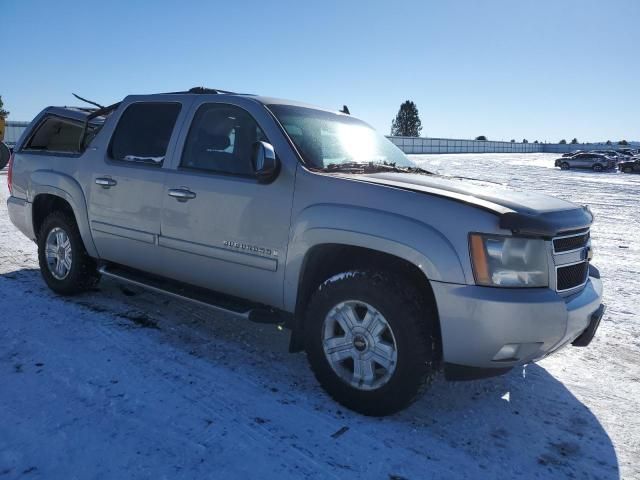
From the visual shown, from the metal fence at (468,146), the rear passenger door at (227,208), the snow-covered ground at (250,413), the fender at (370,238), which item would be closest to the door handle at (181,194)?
the rear passenger door at (227,208)

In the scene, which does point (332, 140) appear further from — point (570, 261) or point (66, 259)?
point (66, 259)

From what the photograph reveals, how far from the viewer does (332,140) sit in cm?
387

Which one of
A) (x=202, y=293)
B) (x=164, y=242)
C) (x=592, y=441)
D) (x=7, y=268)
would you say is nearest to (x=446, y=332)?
(x=592, y=441)

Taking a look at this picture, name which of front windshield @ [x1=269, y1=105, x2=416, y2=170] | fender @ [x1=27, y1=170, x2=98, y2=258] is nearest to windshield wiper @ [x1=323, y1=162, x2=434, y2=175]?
front windshield @ [x1=269, y1=105, x2=416, y2=170]

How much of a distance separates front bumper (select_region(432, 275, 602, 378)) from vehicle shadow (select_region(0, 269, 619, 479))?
0.39 metres

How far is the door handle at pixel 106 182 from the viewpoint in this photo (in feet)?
14.2

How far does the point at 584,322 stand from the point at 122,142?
12.3ft

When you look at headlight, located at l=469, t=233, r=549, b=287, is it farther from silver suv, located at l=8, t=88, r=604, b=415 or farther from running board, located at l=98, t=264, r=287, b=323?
running board, located at l=98, t=264, r=287, b=323

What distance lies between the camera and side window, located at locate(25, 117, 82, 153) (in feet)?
17.5

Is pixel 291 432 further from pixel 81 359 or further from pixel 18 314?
pixel 18 314

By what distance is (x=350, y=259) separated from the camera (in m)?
3.25

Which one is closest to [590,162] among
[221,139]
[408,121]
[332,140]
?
[332,140]

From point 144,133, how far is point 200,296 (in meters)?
1.52

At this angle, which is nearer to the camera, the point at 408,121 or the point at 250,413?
the point at 250,413
